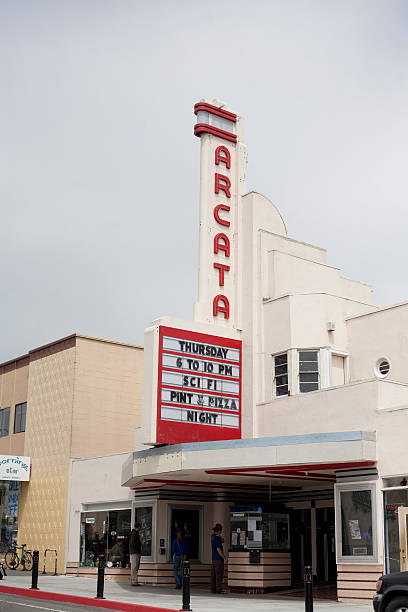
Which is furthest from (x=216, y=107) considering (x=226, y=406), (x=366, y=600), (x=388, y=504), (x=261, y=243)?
(x=366, y=600)

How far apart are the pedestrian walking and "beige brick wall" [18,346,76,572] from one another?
7574 millimetres

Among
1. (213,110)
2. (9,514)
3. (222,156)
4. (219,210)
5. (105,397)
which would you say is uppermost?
(213,110)

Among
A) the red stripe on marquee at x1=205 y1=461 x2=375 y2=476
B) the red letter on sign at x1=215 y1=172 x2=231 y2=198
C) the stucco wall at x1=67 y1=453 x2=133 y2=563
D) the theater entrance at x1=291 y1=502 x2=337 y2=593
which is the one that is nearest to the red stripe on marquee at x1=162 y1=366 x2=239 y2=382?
the red stripe on marquee at x1=205 y1=461 x2=375 y2=476

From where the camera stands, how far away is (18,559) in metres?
30.4

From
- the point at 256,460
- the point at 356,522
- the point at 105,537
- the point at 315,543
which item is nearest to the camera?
the point at 356,522

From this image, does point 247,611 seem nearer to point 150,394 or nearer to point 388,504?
point 388,504

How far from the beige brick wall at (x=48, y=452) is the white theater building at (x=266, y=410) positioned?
191 inches

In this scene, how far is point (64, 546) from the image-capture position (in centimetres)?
2869

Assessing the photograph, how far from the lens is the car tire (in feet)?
39.0

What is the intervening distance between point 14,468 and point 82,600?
45.0 ft

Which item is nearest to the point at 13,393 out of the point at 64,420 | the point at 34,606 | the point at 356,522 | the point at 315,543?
the point at 64,420

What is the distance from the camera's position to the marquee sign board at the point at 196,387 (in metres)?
21.6

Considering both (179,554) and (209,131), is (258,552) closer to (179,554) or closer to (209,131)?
(179,554)

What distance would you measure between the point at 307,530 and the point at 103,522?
7.34 metres
